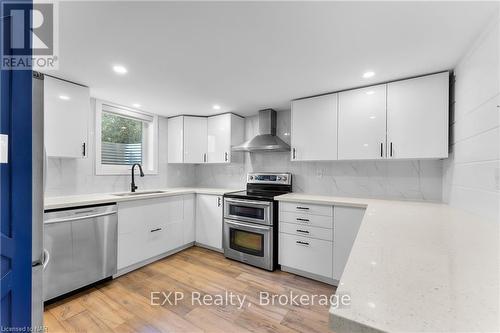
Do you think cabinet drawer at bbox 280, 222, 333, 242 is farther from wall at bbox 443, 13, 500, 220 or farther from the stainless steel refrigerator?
the stainless steel refrigerator

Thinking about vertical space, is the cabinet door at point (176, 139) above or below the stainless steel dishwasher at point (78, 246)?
above

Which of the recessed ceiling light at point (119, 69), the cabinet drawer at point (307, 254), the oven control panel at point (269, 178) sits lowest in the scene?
the cabinet drawer at point (307, 254)

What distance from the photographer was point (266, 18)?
1265mm

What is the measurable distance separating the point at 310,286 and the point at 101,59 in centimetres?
288

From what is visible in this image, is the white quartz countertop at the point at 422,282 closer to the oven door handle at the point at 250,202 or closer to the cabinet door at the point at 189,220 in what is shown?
the oven door handle at the point at 250,202

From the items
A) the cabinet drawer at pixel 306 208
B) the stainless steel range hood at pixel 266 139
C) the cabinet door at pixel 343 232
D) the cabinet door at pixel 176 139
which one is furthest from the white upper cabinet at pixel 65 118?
the cabinet door at pixel 343 232

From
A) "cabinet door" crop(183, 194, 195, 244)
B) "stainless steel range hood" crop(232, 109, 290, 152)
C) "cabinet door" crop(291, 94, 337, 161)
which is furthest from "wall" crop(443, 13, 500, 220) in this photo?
"cabinet door" crop(183, 194, 195, 244)

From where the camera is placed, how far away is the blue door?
82cm

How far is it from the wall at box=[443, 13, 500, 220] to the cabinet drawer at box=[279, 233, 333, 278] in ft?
4.04

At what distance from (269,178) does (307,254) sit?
4.04ft

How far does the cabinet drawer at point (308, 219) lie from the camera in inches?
89.7

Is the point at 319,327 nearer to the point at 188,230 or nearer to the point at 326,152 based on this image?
the point at 326,152

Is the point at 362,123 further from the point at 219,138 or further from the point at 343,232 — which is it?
the point at 219,138

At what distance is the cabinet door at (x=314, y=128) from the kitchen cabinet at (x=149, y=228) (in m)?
1.84
